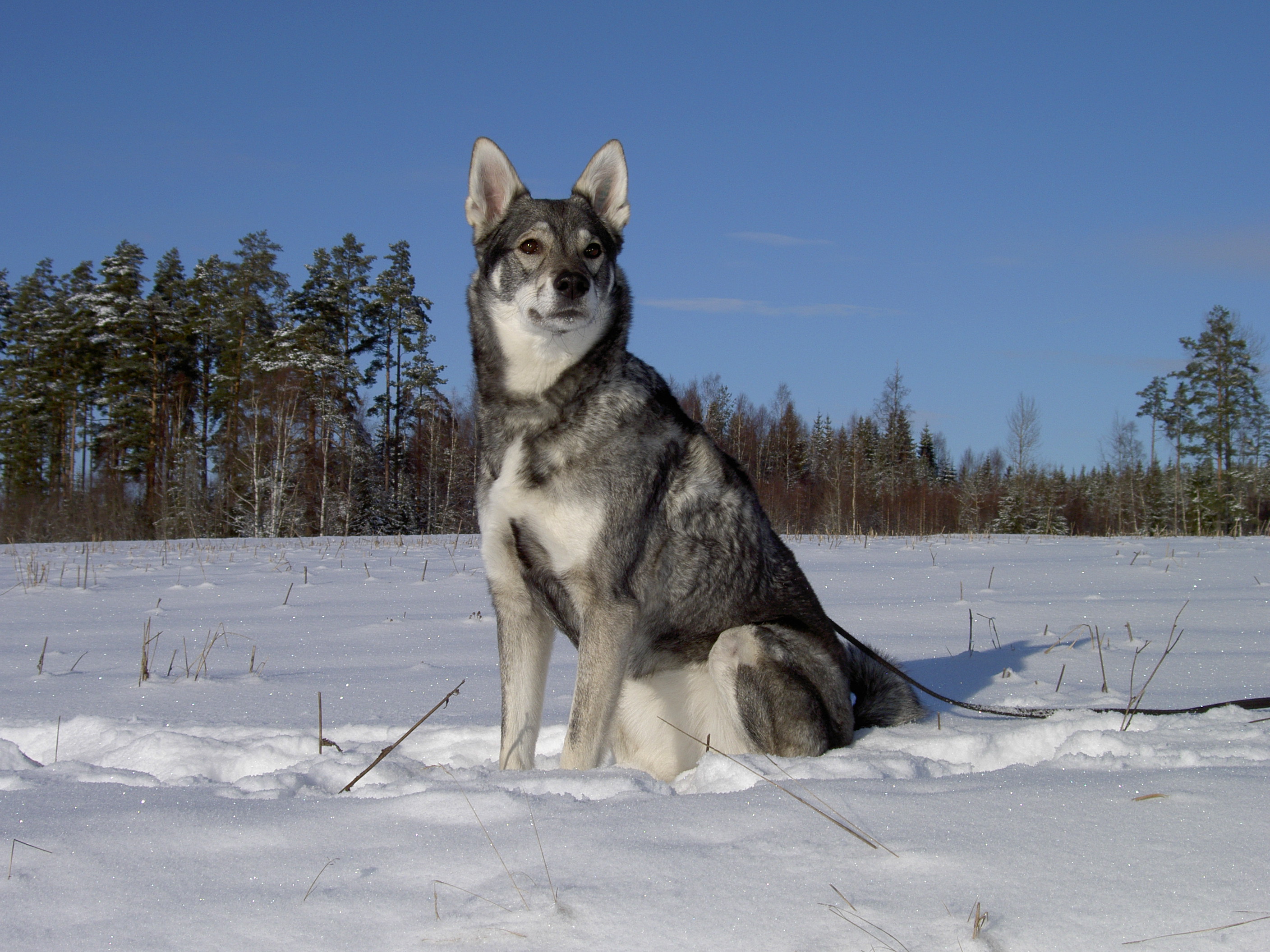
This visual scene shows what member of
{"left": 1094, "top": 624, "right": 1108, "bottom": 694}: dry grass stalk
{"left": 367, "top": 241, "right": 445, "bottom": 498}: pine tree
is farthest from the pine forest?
{"left": 1094, "top": 624, "right": 1108, "bottom": 694}: dry grass stalk

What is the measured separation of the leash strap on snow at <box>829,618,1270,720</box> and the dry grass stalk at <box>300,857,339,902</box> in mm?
2406

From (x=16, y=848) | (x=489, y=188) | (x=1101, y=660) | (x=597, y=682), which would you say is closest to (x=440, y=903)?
(x=16, y=848)

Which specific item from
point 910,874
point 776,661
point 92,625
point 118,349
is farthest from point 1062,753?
point 118,349

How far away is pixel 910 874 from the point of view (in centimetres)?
157

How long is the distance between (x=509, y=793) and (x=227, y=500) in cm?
3768

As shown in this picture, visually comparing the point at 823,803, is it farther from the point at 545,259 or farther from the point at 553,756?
the point at 545,259

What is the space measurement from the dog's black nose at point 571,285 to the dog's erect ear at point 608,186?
0.67 m

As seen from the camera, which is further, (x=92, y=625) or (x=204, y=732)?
(x=92, y=625)

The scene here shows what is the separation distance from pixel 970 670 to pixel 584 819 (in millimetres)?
3424

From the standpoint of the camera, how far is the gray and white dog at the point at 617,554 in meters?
3.12

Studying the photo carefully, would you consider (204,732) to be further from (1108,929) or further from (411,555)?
(411,555)

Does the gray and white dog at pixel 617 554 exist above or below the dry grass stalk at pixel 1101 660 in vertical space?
above

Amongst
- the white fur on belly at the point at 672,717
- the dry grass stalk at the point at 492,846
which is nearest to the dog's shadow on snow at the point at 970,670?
the white fur on belly at the point at 672,717

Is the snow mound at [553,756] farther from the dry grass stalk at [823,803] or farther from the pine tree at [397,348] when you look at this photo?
the pine tree at [397,348]
